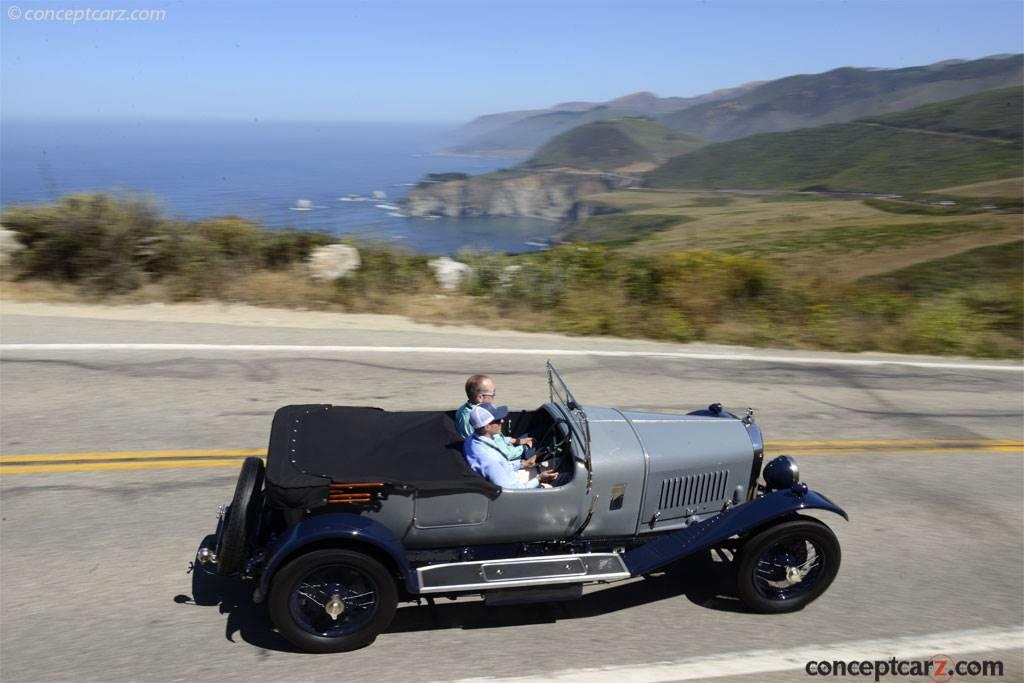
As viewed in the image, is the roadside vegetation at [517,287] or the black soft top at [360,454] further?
the roadside vegetation at [517,287]

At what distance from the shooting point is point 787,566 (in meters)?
5.18

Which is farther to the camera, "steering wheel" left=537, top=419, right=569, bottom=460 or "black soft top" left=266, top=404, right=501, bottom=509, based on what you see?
"steering wheel" left=537, top=419, right=569, bottom=460

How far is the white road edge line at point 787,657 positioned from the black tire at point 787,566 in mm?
388

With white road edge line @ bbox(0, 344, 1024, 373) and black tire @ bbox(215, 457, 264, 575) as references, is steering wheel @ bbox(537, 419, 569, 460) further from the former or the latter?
white road edge line @ bbox(0, 344, 1024, 373)

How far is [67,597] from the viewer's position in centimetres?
504

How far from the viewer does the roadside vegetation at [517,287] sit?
1234cm

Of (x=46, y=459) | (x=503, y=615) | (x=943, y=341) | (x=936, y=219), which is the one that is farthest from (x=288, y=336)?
(x=936, y=219)

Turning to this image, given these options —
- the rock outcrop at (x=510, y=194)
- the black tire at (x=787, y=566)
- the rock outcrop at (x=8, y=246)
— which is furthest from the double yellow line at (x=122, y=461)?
the rock outcrop at (x=510, y=194)

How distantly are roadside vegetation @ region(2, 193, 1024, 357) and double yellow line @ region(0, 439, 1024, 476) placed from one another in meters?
4.08

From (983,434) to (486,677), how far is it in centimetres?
703

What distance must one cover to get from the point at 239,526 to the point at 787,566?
11.5 ft

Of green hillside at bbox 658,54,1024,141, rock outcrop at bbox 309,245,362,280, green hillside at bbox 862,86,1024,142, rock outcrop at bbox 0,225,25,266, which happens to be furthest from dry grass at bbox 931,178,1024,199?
green hillside at bbox 658,54,1024,141

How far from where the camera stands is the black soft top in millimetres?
4562

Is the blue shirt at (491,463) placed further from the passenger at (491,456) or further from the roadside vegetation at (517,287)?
the roadside vegetation at (517,287)
